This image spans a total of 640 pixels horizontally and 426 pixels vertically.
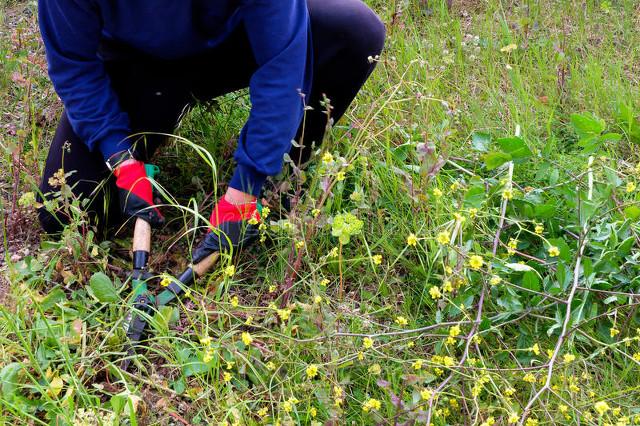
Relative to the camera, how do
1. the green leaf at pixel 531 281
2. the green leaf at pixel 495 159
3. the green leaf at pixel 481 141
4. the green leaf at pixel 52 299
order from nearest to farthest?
1. the green leaf at pixel 531 281
2. the green leaf at pixel 52 299
3. the green leaf at pixel 495 159
4. the green leaf at pixel 481 141

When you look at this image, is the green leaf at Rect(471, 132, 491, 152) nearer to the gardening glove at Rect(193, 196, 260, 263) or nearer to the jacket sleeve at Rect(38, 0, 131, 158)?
the gardening glove at Rect(193, 196, 260, 263)

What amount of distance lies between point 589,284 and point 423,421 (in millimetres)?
588

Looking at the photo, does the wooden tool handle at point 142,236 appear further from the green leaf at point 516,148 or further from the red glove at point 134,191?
the green leaf at point 516,148

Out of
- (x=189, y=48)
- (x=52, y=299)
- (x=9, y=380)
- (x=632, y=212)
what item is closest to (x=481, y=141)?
(x=632, y=212)

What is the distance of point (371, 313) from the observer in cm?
190

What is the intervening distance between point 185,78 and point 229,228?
55 cm

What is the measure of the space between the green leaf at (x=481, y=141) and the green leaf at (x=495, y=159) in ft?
0.35

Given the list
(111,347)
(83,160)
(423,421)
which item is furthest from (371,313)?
(83,160)

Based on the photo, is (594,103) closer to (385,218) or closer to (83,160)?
(385,218)

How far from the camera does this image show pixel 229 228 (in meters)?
1.98

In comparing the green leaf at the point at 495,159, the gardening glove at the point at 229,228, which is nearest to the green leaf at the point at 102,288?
the gardening glove at the point at 229,228

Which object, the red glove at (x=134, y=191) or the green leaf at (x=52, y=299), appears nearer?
the green leaf at (x=52, y=299)

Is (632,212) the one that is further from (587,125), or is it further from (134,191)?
(134,191)

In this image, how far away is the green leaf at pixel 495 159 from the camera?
6.86ft
